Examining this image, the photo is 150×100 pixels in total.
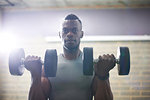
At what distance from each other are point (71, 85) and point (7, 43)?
1821 mm

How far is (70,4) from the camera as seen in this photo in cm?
317

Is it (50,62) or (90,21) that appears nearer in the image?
(50,62)

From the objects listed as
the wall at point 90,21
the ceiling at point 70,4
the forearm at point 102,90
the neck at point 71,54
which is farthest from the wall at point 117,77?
the forearm at point 102,90

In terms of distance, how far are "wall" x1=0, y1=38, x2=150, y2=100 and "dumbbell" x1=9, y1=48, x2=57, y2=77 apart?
160 cm

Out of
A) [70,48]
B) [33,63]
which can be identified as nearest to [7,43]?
[70,48]

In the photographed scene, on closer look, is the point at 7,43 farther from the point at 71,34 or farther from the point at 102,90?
the point at 102,90

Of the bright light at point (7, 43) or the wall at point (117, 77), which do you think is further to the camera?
the bright light at point (7, 43)

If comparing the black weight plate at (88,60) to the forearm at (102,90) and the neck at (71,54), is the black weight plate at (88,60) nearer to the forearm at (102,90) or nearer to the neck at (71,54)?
the forearm at (102,90)

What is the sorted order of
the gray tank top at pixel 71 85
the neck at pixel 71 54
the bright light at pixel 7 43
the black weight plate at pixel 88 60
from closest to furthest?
the black weight plate at pixel 88 60, the gray tank top at pixel 71 85, the neck at pixel 71 54, the bright light at pixel 7 43

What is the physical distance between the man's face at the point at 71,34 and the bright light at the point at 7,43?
1.66 metres

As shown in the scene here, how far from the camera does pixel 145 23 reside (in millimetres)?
3135

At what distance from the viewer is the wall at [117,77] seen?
3059mm

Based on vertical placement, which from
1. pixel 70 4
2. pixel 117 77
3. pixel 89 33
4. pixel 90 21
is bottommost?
pixel 117 77

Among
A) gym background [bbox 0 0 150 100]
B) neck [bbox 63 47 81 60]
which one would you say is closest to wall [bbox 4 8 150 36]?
gym background [bbox 0 0 150 100]
